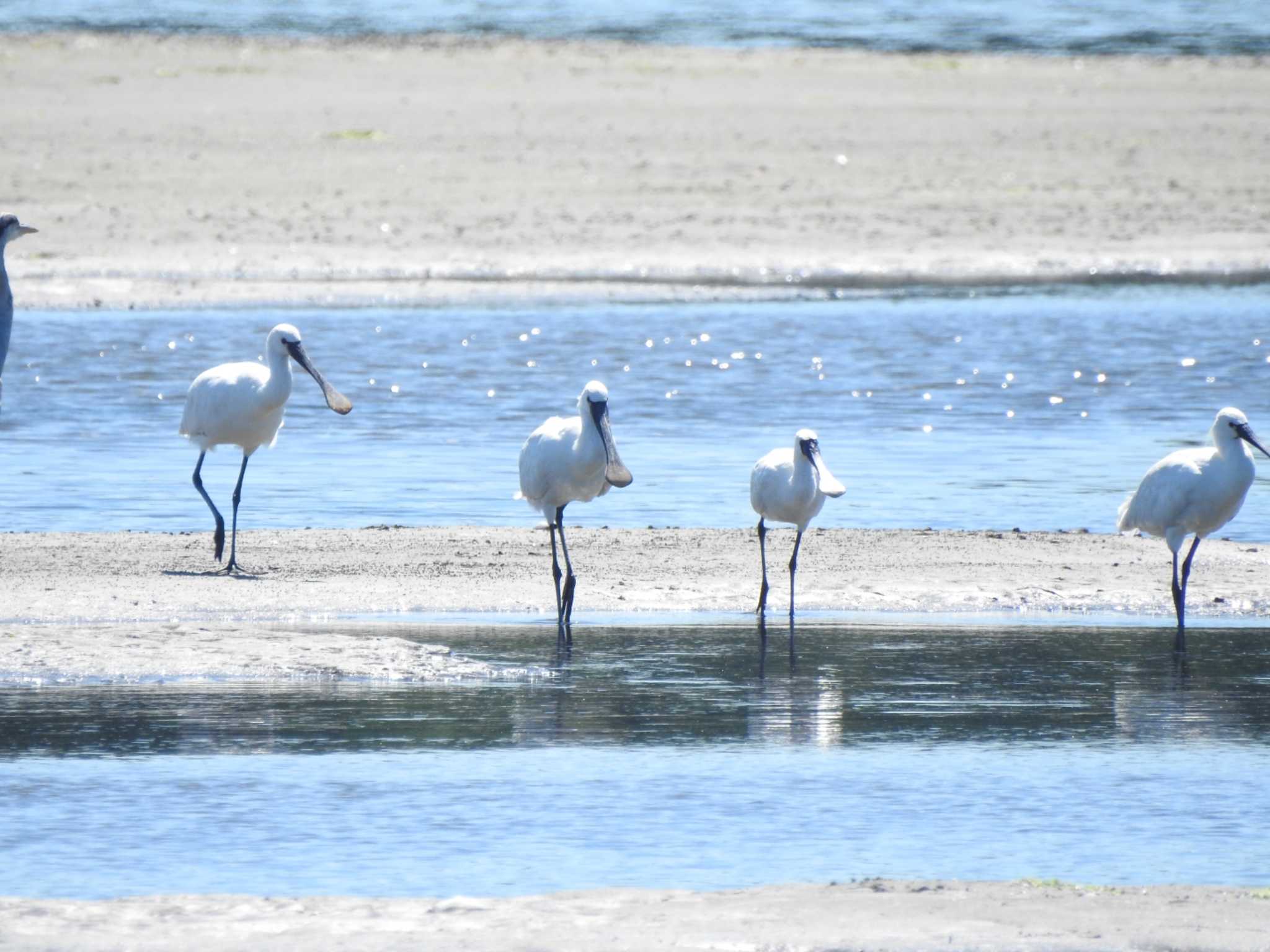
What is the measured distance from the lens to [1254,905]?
5648 mm

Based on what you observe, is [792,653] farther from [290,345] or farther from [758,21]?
[758,21]

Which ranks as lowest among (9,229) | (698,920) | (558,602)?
(698,920)

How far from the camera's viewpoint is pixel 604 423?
401 inches

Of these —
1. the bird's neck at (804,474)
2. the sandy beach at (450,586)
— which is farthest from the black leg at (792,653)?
the bird's neck at (804,474)

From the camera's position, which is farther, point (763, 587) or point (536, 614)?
point (536, 614)

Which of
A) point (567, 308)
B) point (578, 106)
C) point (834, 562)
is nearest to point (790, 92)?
point (578, 106)

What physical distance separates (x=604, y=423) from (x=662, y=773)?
127 inches

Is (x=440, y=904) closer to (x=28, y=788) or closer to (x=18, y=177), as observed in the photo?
(x=28, y=788)

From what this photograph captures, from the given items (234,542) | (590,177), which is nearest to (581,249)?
(590,177)

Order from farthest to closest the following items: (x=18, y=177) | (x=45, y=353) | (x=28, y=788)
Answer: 1. (x=18, y=177)
2. (x=45, y=353)
3. (x=28, y=788)

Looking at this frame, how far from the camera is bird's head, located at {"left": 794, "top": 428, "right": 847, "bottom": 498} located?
1012cm

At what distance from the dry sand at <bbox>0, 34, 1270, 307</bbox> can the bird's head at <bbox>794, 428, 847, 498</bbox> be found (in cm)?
1305

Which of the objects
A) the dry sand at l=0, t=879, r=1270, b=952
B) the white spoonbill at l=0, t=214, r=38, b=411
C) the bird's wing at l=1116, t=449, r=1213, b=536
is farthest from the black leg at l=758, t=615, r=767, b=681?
Result: the white spoonbill at l=0, t=214, r=38, b=411

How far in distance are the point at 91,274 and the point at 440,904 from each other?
1816 centimetres
